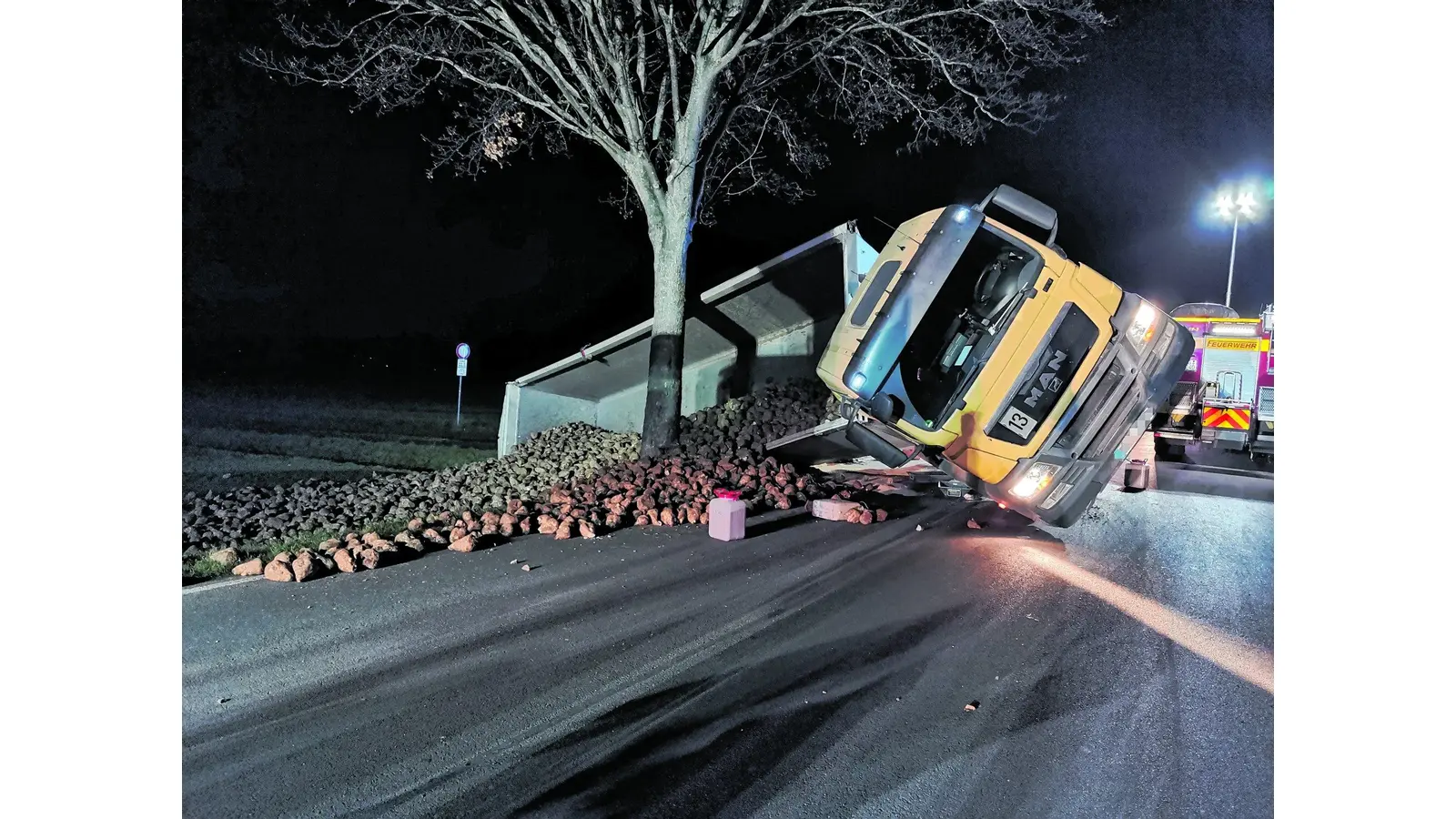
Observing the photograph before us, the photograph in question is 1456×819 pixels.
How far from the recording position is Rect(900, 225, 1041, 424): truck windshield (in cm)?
234

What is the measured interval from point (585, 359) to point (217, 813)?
2.09m

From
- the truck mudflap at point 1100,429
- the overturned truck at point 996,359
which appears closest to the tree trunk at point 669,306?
the overturned truck at point 996,359

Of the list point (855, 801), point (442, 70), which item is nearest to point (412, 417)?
point (442, 70)

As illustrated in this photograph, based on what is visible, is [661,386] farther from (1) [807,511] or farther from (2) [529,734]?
(2) [529,734]

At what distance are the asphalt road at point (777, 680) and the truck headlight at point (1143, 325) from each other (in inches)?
17.0

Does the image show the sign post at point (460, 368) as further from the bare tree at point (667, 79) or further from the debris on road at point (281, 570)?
the debris on road at point (281, 570)

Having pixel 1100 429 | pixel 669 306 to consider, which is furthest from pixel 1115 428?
pixel 669 306

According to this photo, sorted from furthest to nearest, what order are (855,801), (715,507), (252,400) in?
1. (252,400)
2. (715,507)
3. (855,801)

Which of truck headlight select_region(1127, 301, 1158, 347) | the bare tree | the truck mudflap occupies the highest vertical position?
the bare tree

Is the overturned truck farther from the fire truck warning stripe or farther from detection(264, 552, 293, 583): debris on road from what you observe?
detection(264, 552, 293, 583): debris on road

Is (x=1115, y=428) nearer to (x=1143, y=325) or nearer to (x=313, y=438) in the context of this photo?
(x=1143, y=325)

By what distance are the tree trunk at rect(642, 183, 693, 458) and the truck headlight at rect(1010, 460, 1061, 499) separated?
53.5 inches

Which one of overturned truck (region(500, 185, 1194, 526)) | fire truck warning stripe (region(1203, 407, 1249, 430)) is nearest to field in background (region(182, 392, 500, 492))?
overturned truck (region(500, 185, 1194, 526))

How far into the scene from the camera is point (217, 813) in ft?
5.31
